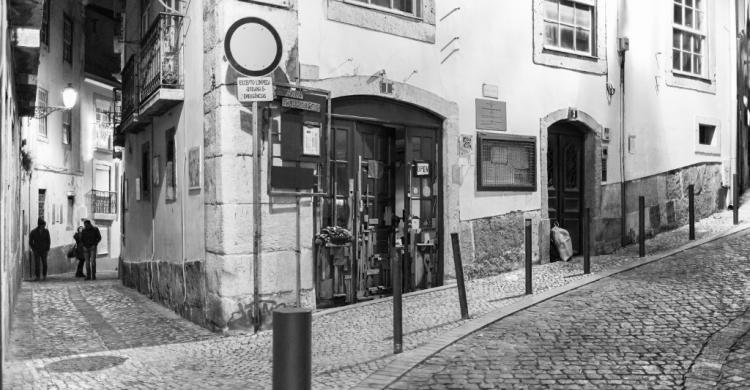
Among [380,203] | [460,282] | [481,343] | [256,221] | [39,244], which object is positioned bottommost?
[481,343]

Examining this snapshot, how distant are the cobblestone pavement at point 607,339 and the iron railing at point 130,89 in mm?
7569

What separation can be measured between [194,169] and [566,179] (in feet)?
21.4

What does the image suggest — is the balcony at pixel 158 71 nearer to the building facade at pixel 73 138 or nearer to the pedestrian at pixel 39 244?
the pedestrian at pixel 39 244

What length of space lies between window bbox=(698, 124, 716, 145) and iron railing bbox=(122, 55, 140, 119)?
36.2 feet

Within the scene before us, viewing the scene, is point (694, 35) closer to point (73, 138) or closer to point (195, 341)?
point (195, 341)

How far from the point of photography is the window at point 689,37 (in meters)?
14.3

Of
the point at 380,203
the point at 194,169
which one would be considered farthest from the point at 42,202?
the point at 380,203

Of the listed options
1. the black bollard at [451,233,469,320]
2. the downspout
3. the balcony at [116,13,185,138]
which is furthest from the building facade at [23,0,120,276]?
the black bollard at [451,233,469,320]

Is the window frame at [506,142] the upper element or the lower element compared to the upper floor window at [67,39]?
lower

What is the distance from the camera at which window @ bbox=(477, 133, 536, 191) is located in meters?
10.9

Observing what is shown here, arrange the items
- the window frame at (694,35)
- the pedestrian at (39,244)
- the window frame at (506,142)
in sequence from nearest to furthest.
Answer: the window frame at (506,142) < the window frame at (694,35) < the pedestrian at (39,244)

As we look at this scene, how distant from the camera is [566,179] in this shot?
41.2 ft

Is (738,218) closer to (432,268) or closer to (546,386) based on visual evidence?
(432,268)

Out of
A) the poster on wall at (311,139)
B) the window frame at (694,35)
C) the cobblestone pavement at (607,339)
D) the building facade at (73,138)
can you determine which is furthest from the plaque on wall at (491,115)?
the building facade at (73,138)
